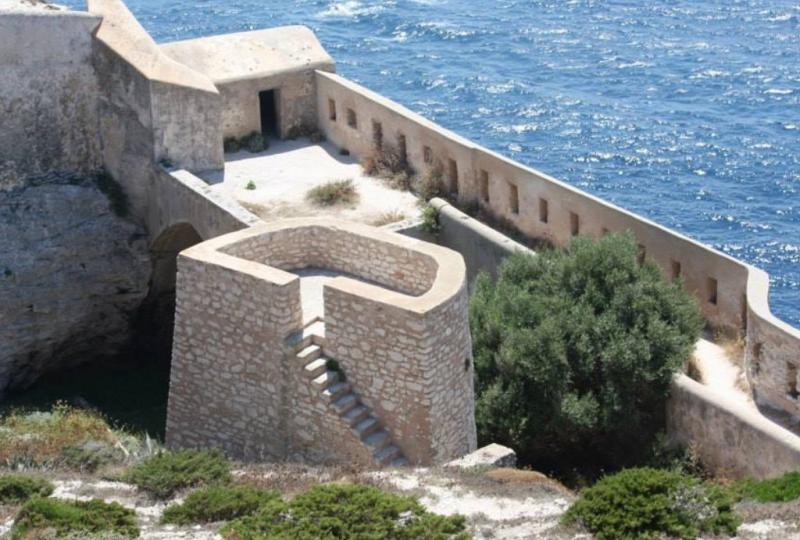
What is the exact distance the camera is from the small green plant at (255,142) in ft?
105

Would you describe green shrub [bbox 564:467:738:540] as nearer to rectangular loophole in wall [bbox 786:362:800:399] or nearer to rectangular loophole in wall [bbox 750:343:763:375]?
rectangular loophole in wall [bbox 786:362:800:399]

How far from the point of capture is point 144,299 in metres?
32.0

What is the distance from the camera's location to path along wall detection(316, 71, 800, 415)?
2369 centimetres

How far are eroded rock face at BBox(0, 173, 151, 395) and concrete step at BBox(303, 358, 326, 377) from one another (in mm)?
9885

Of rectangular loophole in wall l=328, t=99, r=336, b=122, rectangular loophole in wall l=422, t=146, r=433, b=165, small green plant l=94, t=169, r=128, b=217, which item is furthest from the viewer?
rectangular loophole in wall l=328, t=99, r=336, b=122

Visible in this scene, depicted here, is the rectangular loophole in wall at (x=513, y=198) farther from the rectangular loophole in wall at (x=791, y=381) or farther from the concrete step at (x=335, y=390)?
the concrete step at (x=335, y=390)

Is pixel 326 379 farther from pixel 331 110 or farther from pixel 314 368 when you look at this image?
pixel 331 110

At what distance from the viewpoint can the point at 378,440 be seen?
22.0 m

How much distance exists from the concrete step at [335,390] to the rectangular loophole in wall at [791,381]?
6188mm

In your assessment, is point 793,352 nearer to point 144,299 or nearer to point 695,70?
point 144,299

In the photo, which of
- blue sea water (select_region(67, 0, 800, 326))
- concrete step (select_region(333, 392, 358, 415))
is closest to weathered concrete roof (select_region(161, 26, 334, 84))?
blue sea water (select_region(67, 0, 800, 326))

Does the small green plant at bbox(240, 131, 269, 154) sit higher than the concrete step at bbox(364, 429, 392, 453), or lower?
higher

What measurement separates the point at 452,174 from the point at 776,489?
1006cm

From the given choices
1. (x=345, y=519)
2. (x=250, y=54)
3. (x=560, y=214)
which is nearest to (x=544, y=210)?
(x=560, y=214)
